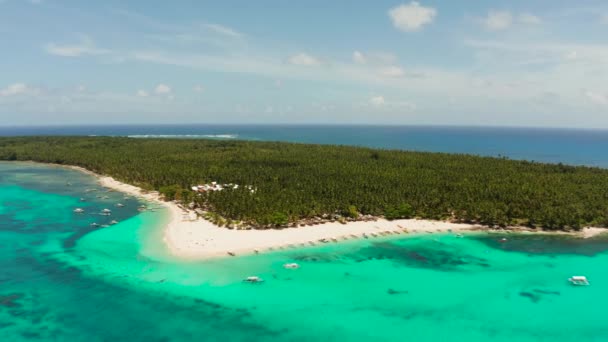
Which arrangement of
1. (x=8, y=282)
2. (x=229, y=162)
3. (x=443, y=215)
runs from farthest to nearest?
(x=229, y=162), (x=443, y=215), (x=8, y=282)

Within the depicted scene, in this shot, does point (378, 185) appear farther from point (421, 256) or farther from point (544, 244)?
point (544, 244)

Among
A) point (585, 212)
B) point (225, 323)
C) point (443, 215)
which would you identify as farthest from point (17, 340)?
point (585, 212)

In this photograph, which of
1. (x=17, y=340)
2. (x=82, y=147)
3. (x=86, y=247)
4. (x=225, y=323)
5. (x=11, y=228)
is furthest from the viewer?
(x=82, y=147)

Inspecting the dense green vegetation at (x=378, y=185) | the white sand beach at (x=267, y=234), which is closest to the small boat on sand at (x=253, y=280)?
the white sand beach at (x=267, y=234)

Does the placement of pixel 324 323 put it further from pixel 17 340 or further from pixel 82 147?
pixel 82 147

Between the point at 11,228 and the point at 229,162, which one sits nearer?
the point at 11,228

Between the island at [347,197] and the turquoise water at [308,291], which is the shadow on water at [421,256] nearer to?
the turquoise water at [308,291]

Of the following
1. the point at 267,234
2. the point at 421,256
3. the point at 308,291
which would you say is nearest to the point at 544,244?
the point at 421,256
